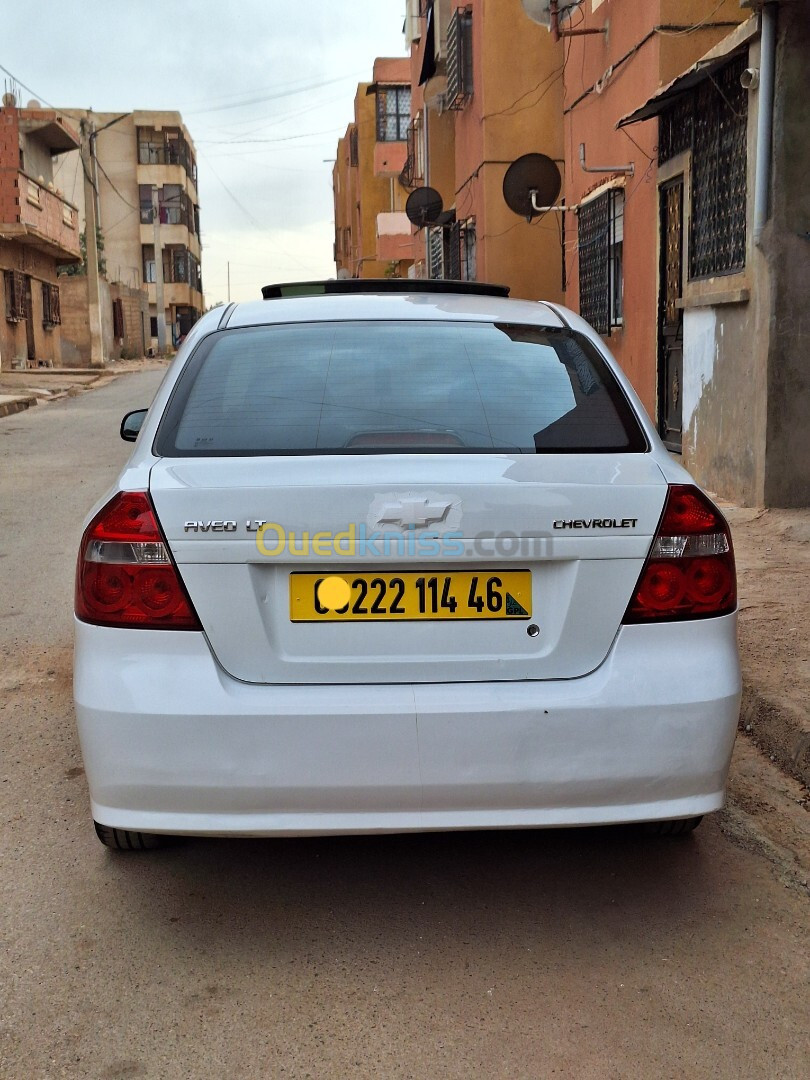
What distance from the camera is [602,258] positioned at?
13.0 m

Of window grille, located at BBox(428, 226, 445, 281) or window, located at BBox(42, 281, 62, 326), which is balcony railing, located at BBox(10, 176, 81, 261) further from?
window grille, located at BBox(428, 226, 445, 281)

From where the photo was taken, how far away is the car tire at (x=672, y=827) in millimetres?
3271

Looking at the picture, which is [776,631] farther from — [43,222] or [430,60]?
[43,222]

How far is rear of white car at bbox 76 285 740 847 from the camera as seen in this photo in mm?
2652

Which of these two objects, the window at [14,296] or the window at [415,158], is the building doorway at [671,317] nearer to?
the window at [415,158]

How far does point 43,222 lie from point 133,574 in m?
34.1

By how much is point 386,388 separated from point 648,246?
874 cm

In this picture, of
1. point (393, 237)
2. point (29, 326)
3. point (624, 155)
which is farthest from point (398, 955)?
point (29, 326)

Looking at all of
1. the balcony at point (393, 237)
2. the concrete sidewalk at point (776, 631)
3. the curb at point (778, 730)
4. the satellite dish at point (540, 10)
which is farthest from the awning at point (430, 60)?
the curb at point (778, 730)

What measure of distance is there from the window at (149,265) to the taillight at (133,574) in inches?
2697

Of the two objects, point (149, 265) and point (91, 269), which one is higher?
point (149, 265)

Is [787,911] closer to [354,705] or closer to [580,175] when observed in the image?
[354,705]

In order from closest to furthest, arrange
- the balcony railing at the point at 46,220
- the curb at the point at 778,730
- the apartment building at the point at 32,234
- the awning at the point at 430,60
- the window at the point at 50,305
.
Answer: the curb at the point at 778,730
the awning at the point at 430,60
the apartment building at the point at 32,234
the balcony railing at the point at 46,220
the window at the point at 50,305

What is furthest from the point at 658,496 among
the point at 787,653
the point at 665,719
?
the point at 787,653
